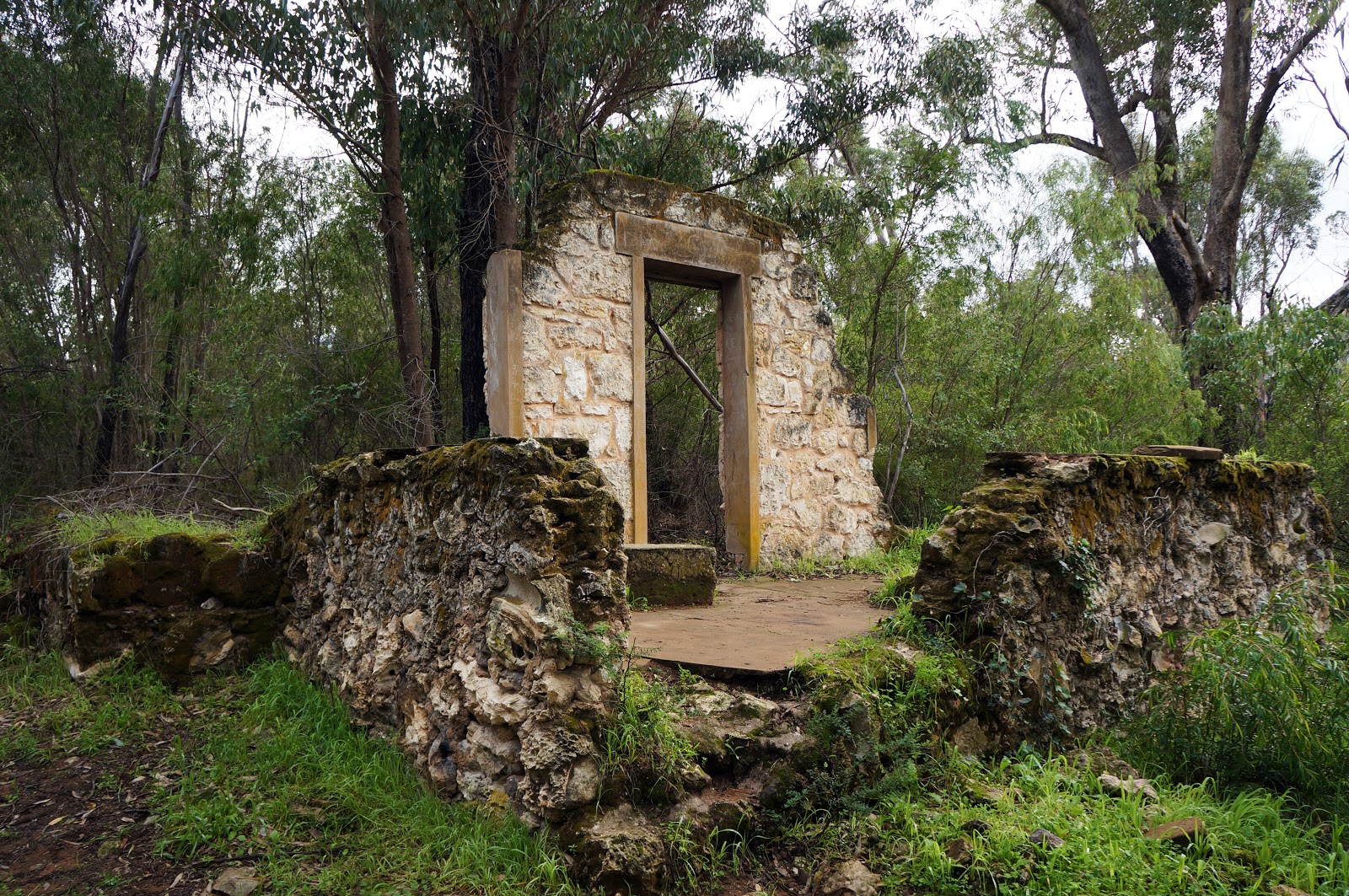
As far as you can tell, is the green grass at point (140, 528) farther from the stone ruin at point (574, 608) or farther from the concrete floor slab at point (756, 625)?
the concrete floor slab at point (756, 625)

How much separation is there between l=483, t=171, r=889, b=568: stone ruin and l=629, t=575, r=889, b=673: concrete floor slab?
964mm

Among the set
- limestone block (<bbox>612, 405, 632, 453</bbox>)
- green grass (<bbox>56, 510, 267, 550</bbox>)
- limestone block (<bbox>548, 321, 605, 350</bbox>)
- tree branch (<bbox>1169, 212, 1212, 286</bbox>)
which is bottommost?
green grass (<bbox>56, 510, 267, 550</bbox>)

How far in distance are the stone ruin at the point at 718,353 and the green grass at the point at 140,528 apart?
1.65 m

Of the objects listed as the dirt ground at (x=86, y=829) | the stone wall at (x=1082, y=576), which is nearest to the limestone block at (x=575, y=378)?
the stone wall at (x=1082, y=576)

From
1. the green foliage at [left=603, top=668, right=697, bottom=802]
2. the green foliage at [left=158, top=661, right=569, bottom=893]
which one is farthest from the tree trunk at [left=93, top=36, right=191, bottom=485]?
Result: the green foliage at [left=603, top=668, right=697, bottom=802]

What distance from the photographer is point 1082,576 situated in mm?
4105

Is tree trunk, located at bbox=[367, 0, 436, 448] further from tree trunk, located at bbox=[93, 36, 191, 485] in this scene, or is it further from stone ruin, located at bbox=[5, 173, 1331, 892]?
tree trunk, located at bbox=[93, 36, 191, 485]

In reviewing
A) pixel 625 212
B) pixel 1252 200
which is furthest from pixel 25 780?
pixel 1252 200

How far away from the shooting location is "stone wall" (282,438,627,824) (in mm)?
3041

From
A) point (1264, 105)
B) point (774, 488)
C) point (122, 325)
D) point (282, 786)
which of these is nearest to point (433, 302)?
point (122, 325)

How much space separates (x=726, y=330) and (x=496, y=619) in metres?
4.56

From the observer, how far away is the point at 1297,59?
11.8 metres

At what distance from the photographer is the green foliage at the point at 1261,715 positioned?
144 inches

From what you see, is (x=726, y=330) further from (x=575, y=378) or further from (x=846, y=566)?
(x=846, y=566)
